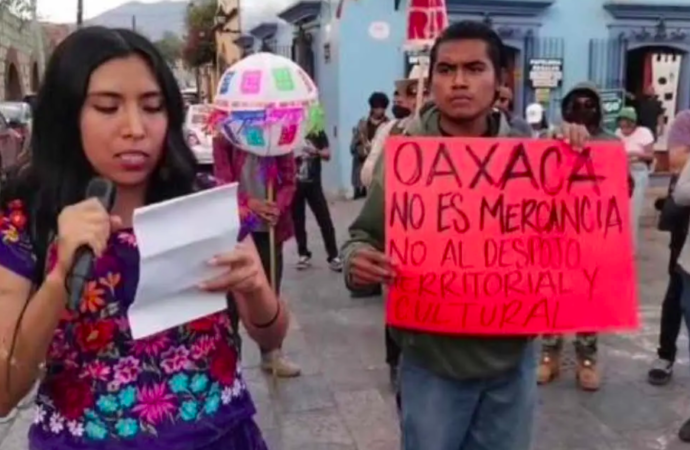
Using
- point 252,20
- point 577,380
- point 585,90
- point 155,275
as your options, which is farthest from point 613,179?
point 252,20

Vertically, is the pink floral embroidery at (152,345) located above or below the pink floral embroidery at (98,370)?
above

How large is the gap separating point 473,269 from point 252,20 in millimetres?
19296

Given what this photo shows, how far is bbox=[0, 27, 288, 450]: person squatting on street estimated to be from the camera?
5.52 ft

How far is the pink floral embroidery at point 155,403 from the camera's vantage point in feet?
5.56

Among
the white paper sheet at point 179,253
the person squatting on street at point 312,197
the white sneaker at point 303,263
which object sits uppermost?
the white paper sheet at point 179,253

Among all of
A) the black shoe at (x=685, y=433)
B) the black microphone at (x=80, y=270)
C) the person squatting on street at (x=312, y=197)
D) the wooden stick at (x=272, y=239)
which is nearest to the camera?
the black microphone at (x=80, y=270)

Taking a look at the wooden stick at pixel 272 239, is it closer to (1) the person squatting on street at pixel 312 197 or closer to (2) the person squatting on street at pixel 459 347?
(2) the person squatting on street at pixel 459 347

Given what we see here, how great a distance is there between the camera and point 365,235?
2.65 m

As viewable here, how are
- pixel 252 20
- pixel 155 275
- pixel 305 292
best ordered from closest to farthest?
pixel 155 275
pixel 305 292
pixel 252 20

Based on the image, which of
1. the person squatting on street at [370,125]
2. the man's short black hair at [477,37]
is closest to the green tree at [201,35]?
the person squatting on street at [370,125]

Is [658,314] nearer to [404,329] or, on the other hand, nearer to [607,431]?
[607,431]

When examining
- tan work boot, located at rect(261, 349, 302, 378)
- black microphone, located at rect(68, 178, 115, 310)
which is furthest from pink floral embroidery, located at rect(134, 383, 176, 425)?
tan work boot, located at rect(261, 349, 302, 378)

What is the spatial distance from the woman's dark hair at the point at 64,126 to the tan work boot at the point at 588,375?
12.2 ft

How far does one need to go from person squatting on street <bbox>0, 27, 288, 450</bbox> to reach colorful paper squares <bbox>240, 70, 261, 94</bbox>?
2.61 meters
